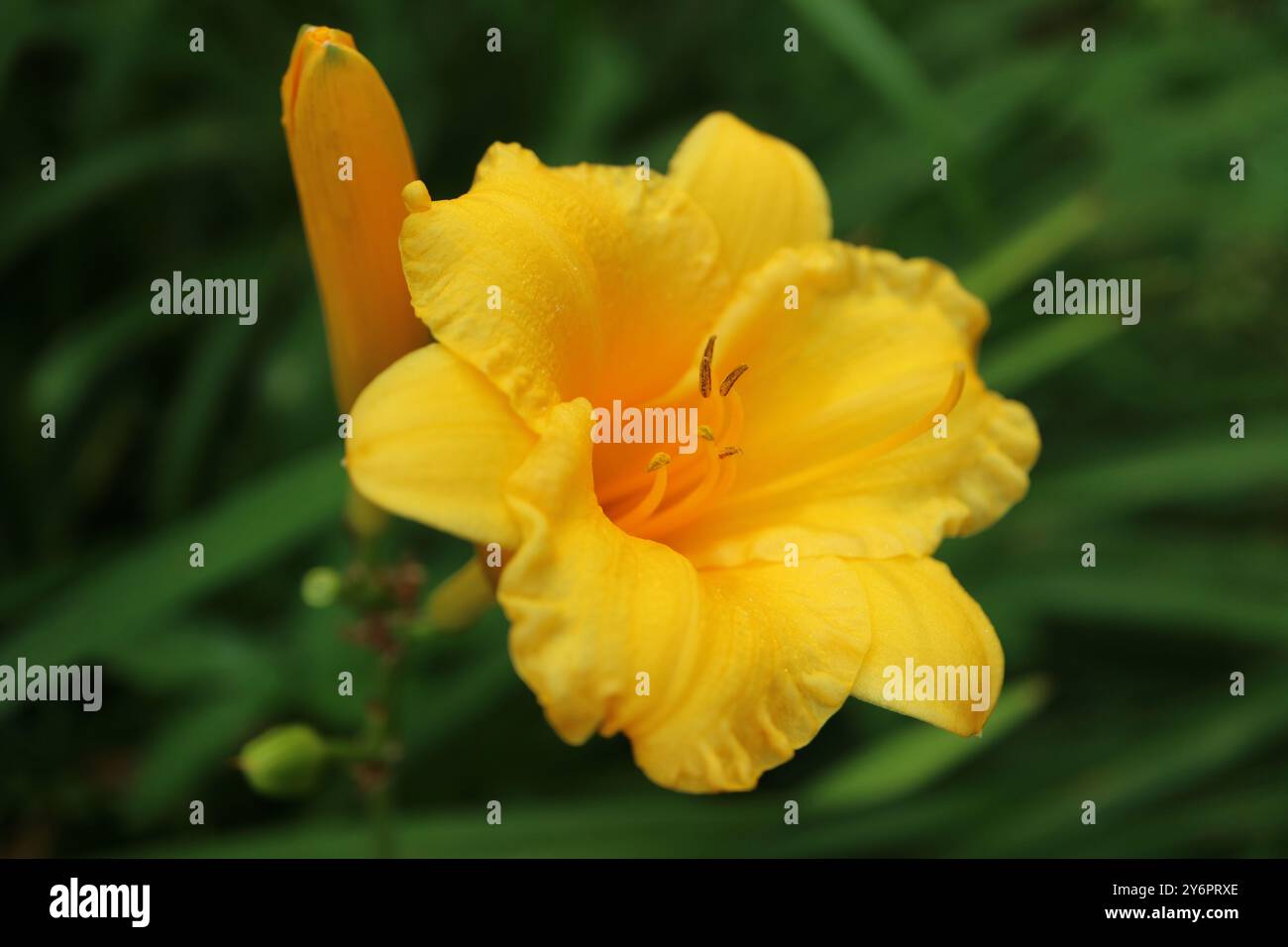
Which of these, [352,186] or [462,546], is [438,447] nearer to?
[352,186]

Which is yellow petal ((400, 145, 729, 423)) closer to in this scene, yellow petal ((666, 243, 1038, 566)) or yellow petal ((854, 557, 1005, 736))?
yellow petal ((666, 243, 1038, 566))

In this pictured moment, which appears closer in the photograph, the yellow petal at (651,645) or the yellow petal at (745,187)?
the yellow petal at (651,645)

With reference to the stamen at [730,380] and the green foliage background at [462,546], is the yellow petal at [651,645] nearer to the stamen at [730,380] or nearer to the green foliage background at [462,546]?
the stamen at [730,380]

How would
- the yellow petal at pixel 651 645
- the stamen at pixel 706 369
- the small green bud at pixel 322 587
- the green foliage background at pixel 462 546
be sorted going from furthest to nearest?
1. the green foliage background at pixel 462 546
2. the small green bud at pixel 322 587
3. the stamen at pixel 706 369
4. the yellow petal at pixel 651 645

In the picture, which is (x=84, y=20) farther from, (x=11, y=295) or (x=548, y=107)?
(x=548, y=107)

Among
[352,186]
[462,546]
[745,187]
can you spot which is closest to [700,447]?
[745,187]

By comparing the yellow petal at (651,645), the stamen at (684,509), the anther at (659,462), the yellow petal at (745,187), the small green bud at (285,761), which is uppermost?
the yellow petal at (745,187)

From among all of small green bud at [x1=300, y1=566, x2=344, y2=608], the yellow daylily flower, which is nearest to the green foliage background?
small green bud at [x1=300, y1=566, x2=344, y2=608]

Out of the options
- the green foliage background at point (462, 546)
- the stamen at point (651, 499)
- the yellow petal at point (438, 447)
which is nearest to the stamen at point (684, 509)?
the stamen at point (651, 499)

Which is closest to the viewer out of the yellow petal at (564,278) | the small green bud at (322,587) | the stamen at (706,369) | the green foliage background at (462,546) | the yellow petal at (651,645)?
the yellow petal at (651,645)
